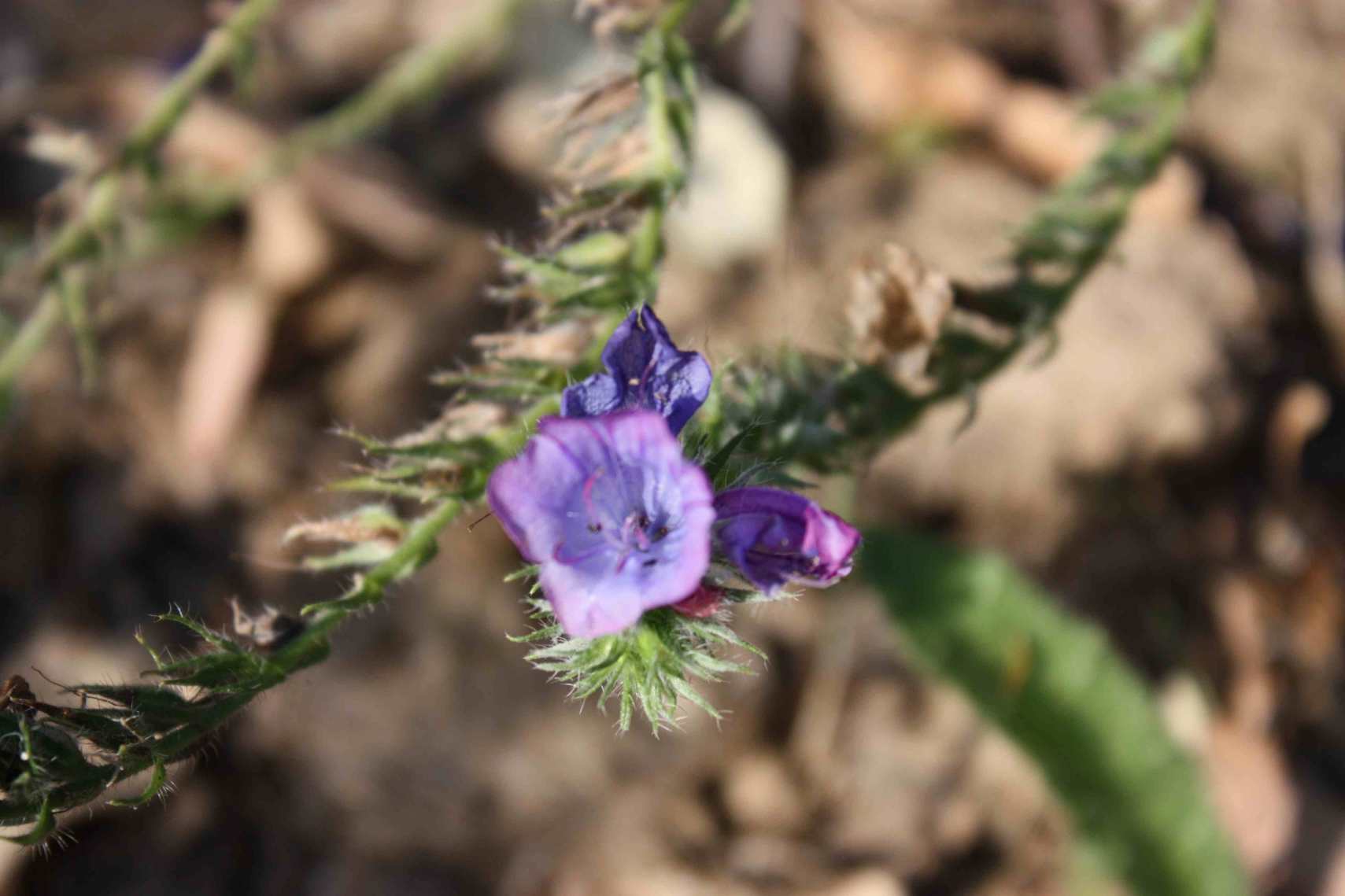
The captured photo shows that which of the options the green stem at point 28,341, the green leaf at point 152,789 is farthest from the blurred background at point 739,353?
the green leaf at point 152,789

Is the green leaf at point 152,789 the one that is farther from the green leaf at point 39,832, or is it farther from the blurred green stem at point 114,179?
the blurred green stem at point 114,179

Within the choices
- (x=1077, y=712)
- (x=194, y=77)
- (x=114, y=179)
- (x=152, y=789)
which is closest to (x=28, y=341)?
(x=114, y=179)

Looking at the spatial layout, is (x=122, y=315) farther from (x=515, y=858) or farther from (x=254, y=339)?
(x=515, y=858)

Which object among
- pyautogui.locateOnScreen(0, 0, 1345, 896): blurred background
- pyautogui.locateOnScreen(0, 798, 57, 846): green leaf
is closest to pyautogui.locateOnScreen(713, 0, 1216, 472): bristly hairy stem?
pyautogui.locateOnScreen(0, 0, 1345, 896): blurred background

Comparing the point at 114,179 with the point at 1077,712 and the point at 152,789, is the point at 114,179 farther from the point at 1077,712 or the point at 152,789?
the point at 1077,712

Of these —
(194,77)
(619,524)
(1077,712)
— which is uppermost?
(194,77)

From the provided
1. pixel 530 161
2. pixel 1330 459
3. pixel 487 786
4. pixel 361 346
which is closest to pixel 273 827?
pixel 487 786
